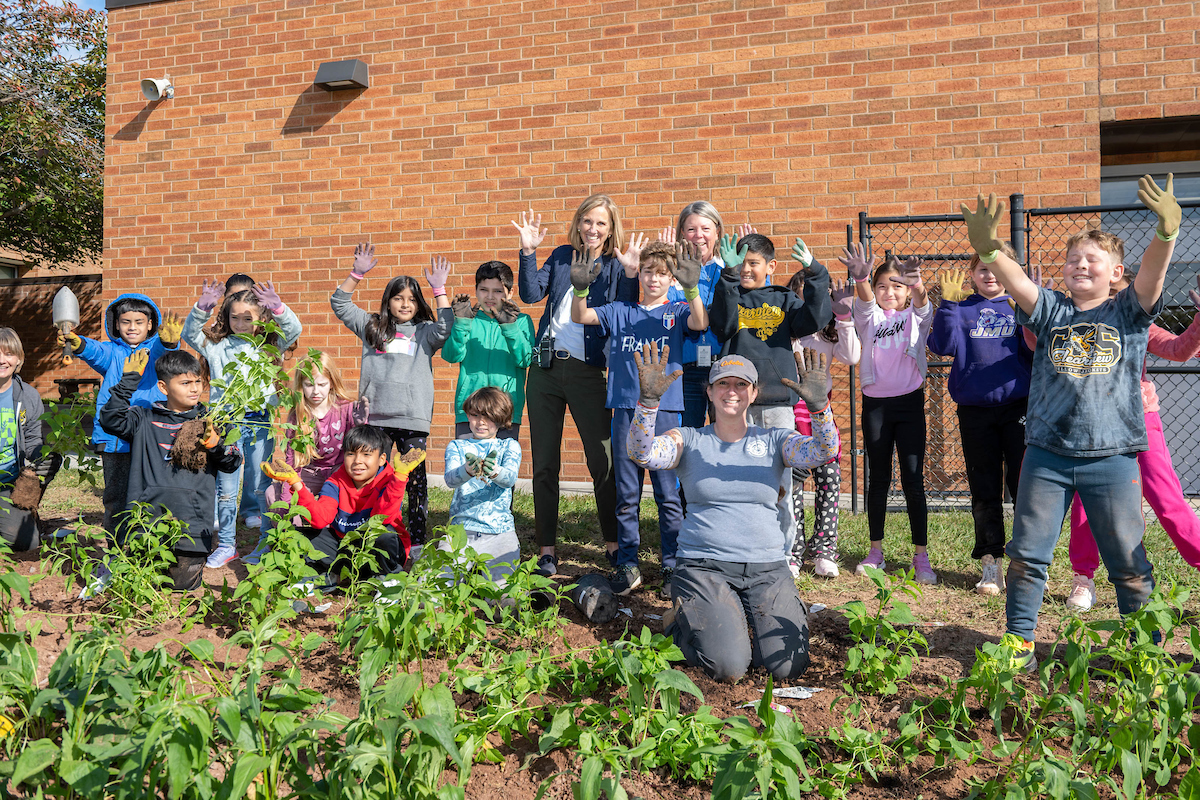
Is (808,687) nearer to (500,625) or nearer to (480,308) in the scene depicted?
(500,625)

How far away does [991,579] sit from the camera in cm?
434

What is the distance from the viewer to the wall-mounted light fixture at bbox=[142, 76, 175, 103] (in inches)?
334

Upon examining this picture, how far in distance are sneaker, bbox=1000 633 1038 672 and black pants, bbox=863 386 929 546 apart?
4.41ft

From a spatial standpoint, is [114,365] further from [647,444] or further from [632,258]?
[647,444]

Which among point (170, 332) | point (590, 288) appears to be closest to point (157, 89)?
point (170, 332)

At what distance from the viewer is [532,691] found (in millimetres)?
2652

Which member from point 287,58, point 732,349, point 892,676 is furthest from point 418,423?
point 287,58

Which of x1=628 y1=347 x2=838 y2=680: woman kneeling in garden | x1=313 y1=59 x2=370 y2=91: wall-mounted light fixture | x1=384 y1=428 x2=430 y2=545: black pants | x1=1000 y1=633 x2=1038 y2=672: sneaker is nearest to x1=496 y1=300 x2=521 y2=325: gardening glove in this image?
x1=384 y1=428 x2=430 y2=545: black pants

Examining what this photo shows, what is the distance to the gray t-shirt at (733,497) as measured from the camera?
349 cm

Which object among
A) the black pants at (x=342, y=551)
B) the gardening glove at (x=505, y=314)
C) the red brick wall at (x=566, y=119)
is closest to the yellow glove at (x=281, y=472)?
the black pants at (x=342, y=551)

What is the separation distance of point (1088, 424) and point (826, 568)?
171 cm

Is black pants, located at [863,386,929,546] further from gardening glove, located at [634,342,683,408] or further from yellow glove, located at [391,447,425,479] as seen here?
yellow glove, located at [391,447,425,479]

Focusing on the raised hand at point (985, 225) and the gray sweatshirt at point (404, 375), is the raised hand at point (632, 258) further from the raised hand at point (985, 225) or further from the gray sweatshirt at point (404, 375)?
the raised hand at point (985, 225)

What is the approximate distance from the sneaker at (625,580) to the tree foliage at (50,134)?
12004 millimetres
